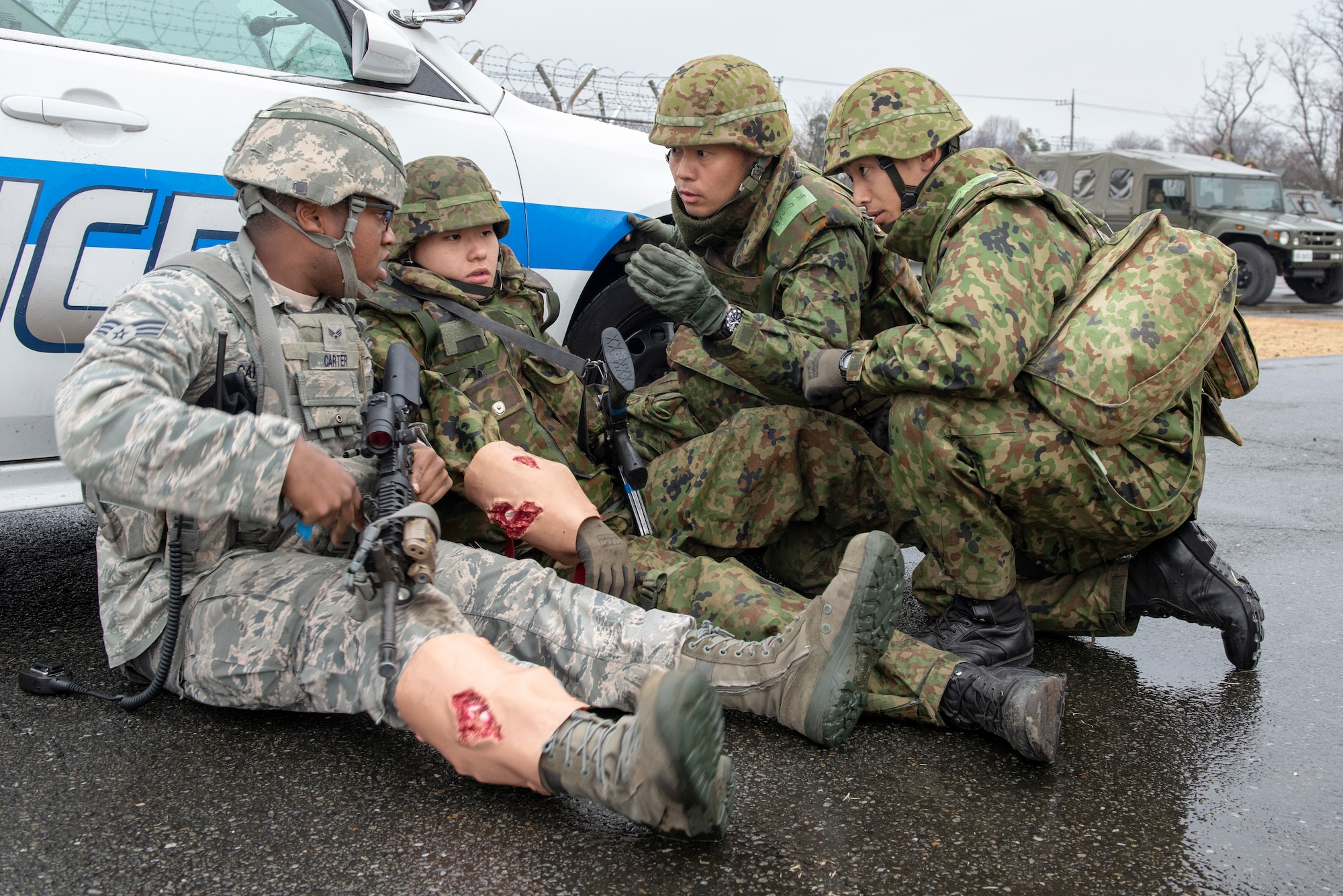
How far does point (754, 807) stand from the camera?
1.93 meters

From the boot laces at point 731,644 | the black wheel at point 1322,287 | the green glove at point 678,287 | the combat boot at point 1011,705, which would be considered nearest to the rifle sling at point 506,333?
the green glove at point 678,287

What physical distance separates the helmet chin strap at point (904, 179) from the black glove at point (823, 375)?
44 centimetres

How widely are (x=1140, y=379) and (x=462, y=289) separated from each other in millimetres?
1691

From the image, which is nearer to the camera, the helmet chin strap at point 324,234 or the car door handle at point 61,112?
the helmet chin strap at point 324,234

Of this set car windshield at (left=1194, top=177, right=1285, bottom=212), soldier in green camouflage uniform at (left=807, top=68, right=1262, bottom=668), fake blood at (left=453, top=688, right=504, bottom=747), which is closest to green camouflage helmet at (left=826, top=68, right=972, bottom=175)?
soldier in green camouflage uniform at (left=807, top=68, right=1262, bottom=668)

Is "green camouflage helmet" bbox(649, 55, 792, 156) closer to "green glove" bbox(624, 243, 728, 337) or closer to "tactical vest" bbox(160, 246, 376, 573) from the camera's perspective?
"green glove" bbox(624, 243, 728, 337)

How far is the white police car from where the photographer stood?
254 centimetres

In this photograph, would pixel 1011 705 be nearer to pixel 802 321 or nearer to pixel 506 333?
pixel 802 321

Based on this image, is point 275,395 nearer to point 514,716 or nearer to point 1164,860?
point 514,716

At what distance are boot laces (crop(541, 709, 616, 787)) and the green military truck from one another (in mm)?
16572

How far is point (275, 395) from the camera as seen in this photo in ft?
7.12

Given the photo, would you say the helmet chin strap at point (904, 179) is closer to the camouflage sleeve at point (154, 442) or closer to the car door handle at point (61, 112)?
the camouflage sleeve at point (154, 442)

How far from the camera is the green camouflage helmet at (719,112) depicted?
10.0 ft

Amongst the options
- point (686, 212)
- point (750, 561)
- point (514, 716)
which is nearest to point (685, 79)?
point (686, 212)
